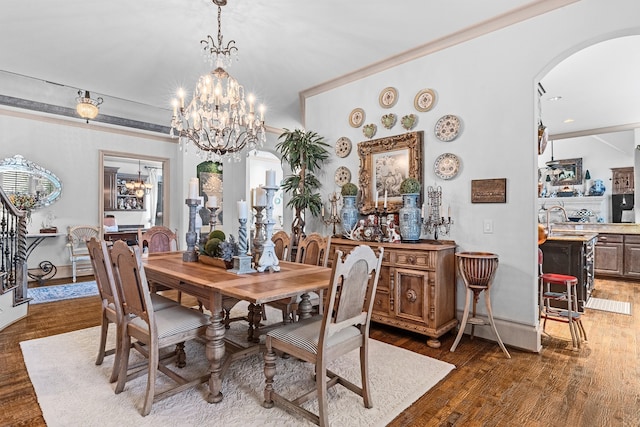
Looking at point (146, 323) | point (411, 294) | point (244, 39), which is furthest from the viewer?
point (244, 39)

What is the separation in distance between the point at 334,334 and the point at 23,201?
6.02 meters

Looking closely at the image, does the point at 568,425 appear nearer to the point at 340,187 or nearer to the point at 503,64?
the point at 503,64

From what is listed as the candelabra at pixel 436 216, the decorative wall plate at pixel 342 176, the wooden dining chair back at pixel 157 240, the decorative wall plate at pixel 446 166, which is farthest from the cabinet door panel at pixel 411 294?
the wooden dining chair back at pixel 157 240

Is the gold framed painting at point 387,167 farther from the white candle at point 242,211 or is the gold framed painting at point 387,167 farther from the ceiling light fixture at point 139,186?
the ceiling light fixture at point 139,186

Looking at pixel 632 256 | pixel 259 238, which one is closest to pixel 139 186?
pixel 259 238

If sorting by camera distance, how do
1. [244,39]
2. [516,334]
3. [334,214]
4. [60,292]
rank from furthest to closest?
[60,292]
[334,214]
[244,39]
[516,334]

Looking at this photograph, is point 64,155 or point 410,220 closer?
point 410,220

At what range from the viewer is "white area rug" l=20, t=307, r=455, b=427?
1.95m

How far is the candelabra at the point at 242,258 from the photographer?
2449 mm

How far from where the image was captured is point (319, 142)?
4.65 metres

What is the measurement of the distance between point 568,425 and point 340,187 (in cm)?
321

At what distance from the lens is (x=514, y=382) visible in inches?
94.7

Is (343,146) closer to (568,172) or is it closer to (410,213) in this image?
(410,213)

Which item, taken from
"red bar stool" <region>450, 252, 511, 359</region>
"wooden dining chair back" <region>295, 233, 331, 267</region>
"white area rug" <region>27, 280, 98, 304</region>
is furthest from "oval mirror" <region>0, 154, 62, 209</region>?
"red bar stool" <region>450, 252, 511, 359</region>
